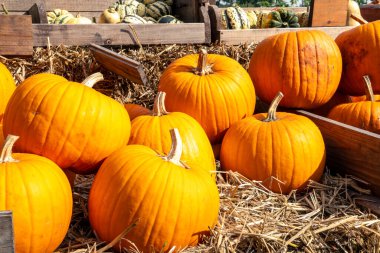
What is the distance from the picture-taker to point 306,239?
1.81 m

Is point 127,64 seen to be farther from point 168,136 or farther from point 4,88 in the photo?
point 4,88

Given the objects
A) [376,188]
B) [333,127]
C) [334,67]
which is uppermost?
[334,67]

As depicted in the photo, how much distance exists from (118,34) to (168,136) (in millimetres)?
1566

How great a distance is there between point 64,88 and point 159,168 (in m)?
0.58

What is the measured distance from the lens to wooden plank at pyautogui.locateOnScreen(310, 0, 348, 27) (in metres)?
3.86

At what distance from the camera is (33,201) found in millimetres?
1520

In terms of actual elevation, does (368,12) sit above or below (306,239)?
above

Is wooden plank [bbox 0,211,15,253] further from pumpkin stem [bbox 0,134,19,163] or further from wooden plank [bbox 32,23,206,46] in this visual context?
wooden plank [bbox 32,23,206,46]

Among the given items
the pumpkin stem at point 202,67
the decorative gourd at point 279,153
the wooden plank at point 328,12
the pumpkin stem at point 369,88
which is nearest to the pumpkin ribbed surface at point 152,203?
the decorative gourd at point 279,153

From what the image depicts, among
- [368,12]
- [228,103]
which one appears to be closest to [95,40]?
[228,103]

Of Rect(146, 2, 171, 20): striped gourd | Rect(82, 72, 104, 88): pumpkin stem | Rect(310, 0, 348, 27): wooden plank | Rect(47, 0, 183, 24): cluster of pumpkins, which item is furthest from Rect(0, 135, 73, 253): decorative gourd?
Rect(146, 2, 171, 20): striped gourd

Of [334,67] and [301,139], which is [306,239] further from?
[334,67]

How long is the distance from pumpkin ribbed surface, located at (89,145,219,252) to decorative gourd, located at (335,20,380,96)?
69.2 inches

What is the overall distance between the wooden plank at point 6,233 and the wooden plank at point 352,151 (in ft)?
5.98
